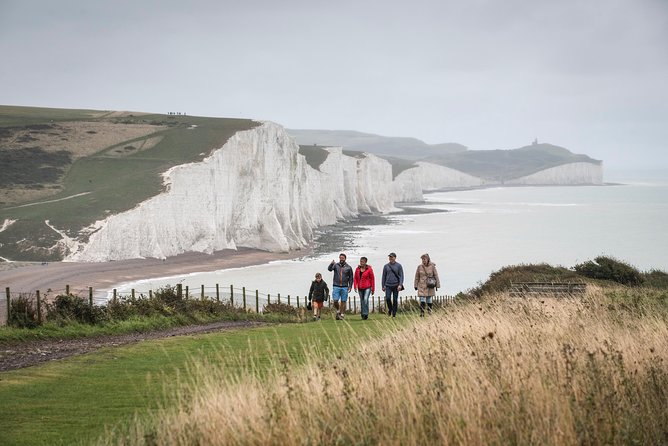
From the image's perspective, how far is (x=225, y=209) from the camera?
88.8 metres

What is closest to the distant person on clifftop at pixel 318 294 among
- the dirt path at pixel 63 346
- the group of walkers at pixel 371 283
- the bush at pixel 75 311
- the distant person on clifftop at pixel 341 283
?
the group of walkers at pixel 371 283

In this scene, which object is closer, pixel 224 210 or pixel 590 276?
pixel 590 276

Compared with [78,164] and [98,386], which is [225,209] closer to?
[78,164]

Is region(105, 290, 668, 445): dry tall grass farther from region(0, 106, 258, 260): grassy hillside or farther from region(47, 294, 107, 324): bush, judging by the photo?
region(0, 106, 258, 260): grassy hillside

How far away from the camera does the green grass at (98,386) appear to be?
9.38 m

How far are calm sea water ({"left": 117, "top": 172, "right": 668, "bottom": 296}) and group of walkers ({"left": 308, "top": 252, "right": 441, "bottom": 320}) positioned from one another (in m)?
26.8

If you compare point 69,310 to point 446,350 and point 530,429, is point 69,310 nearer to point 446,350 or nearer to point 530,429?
point 446,350

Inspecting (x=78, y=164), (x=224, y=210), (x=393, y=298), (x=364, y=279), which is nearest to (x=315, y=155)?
(x=78, y=164)

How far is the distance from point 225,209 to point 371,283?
67243 mm

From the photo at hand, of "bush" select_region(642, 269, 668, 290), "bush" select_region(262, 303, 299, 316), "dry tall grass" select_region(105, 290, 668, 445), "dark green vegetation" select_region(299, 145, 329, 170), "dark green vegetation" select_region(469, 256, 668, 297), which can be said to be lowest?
"bush" select_region(262, 303, 299, 316)

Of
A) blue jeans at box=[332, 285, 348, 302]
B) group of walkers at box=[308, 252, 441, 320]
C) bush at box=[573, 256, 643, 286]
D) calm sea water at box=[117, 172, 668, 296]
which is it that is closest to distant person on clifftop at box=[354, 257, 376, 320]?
group of walkers at box=[308, 252, 441, 320]

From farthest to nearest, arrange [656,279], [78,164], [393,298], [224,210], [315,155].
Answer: [315,155] < [78,164] < [224,210] < [656,279] < [393,298]

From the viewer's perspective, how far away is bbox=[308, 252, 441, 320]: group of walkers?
22219 millimetres

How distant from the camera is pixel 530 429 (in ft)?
24.1
